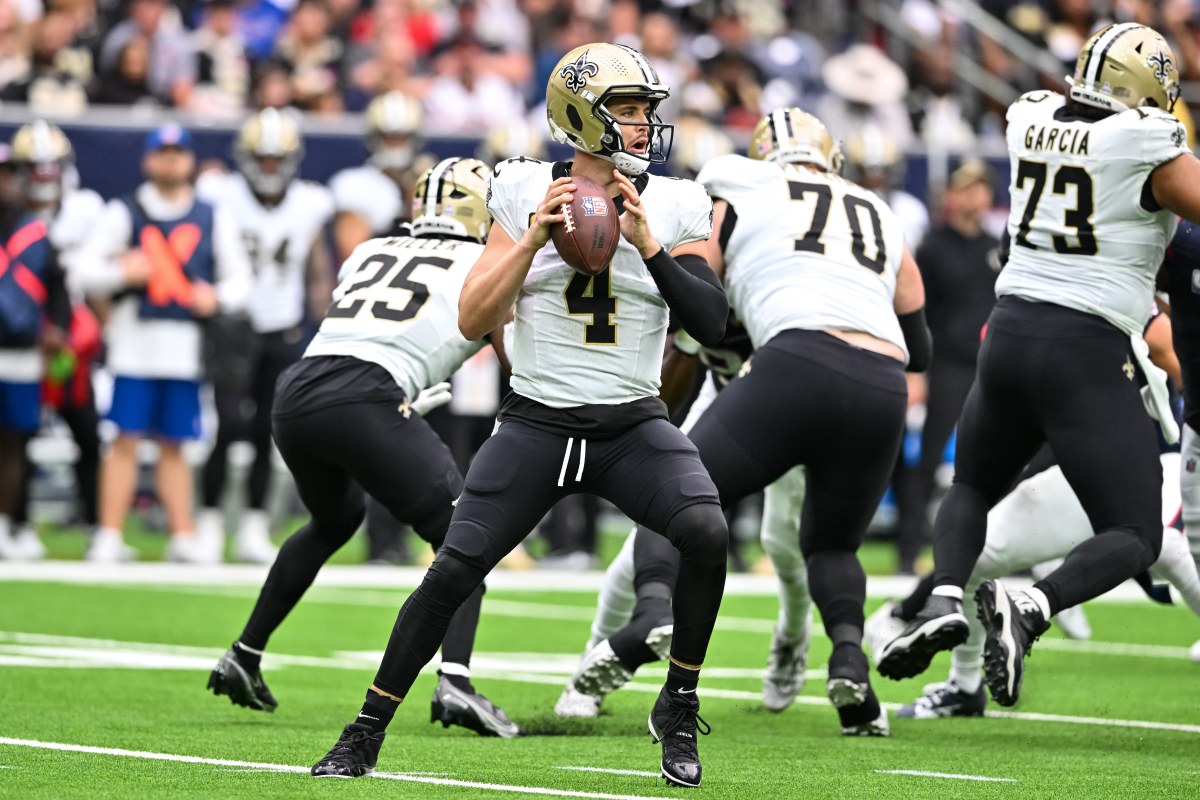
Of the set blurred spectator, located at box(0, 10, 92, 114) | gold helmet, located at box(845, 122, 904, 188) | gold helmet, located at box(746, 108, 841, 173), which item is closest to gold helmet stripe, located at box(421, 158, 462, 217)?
gold helmet, located at box(746, 108, 841, 173)

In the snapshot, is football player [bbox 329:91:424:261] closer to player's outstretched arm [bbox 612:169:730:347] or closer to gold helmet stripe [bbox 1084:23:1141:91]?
gold helmet stripe [bbox 1084:23:1141:91]

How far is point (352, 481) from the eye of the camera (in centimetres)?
678

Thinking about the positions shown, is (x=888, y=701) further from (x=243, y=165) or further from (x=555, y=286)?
(x=243, y=165)

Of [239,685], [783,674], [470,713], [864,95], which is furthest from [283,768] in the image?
[864,95]

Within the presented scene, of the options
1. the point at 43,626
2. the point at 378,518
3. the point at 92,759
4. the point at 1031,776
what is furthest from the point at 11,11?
the point at 1031,776

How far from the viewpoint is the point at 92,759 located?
551 cm

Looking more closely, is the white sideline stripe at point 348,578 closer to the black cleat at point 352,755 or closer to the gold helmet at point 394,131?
the gold helmet at point 394,131

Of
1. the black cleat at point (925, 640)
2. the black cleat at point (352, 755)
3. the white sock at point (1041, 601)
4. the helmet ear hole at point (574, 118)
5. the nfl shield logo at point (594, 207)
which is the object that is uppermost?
the helmet ear hole at point (574, 118)

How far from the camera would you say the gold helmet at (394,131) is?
12.5m

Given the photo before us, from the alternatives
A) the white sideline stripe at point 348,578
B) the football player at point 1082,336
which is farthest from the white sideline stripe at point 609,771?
the white sideline stripe at point 348,578

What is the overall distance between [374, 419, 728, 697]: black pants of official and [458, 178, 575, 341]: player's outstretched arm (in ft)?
1.04

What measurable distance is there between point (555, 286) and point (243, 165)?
7.54 m

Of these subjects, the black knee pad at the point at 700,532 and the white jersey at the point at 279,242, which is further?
the white jersey at the point at 279,242

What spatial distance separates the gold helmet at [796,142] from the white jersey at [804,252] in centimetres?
23
